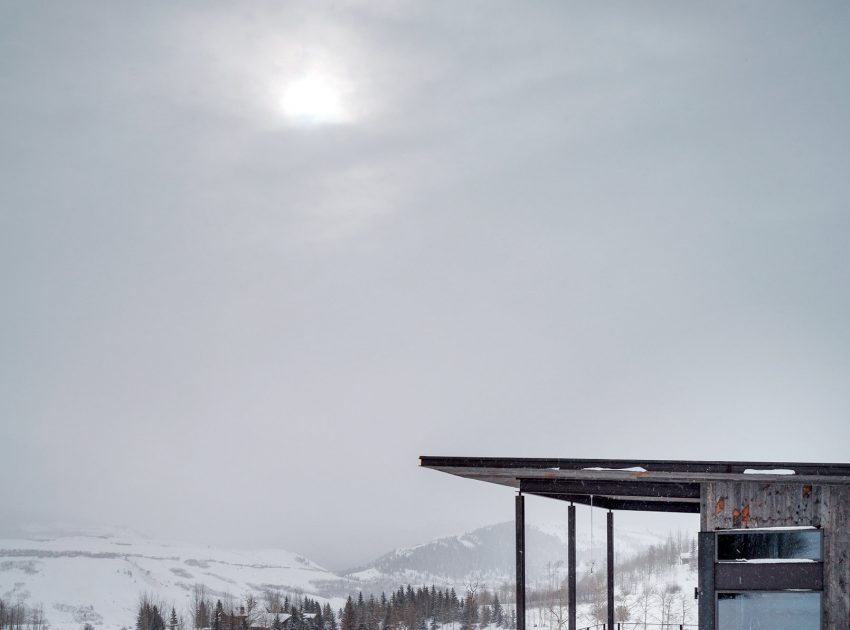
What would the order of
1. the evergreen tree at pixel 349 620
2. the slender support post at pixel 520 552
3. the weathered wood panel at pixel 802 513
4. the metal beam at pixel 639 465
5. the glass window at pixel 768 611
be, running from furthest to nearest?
the evergreen tree at pixel 349 620 < the slender support post at pixel 520 552 < the glass window at pixel 768 611 < the weathered wood panel at pixel 802 513 < the metal beam at pixel 639 465

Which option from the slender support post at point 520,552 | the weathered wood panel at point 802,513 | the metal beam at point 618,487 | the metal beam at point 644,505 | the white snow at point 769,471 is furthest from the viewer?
the metal beam at point 644,505

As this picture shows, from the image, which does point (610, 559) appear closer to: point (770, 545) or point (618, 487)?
point (618, 487)

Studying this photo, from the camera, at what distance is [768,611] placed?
15.5 m

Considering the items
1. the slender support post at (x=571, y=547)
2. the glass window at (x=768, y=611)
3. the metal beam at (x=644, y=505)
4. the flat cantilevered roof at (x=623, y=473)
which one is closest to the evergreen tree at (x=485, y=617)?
the metal beam at (x=644, y=505)

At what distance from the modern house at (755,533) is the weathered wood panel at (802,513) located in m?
0.01

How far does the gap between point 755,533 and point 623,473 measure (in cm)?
232

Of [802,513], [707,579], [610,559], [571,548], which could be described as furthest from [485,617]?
[802,513]

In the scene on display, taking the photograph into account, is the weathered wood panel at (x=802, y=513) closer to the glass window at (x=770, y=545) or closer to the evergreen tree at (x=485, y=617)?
the glass window at (x=770, y=545)

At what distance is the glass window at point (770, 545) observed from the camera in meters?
15.3

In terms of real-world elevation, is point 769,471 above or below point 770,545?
above

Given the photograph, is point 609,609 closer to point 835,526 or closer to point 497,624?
point 835,526

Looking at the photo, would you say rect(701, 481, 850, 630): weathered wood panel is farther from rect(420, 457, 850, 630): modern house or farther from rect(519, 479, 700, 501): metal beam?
rect(519, 479, 700, 501): metal beam

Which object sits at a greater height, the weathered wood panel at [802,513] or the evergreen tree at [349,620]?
the weathered wood panel at [802,513]

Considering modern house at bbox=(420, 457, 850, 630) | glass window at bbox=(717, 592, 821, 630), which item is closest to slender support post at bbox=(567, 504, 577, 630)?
modern house at bbox=(420, 457, 850, 630)
